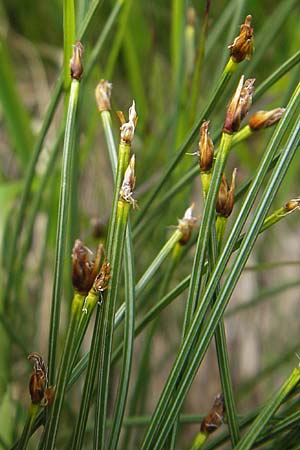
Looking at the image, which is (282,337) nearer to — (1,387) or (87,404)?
(1,387)

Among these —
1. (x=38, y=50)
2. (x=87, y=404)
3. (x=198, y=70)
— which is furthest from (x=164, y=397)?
(x=38, y=50)

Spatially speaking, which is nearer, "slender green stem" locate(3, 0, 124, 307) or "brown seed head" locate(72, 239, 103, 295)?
"brown seed head" locate(72, 239, 103, 295)

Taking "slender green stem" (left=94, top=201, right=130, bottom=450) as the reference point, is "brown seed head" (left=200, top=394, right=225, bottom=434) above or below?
below

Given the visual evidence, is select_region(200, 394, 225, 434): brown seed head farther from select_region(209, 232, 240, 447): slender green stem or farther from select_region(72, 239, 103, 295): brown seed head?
select_region(72, 239, 103, 295): brown seed head

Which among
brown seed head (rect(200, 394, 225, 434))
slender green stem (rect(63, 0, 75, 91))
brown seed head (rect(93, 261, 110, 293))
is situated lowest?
brown seed head (rect(200, 394, 225, 434))

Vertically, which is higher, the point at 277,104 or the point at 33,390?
the point at 277,104

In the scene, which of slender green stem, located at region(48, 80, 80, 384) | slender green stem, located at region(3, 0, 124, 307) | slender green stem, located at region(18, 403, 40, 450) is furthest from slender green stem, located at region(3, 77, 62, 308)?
slender green stem, located at region(18, 403, 40, 450)

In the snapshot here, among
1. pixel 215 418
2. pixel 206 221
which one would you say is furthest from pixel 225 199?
pixel 215 418
